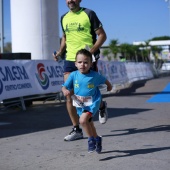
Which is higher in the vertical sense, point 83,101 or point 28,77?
point 83,101

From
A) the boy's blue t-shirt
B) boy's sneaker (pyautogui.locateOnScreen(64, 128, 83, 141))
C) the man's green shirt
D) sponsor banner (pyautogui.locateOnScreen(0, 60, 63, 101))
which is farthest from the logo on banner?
the boy's blue t-shirt

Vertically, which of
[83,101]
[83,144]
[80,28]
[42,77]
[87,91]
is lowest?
[83,144]

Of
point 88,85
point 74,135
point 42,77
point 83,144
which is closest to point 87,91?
point 88,85

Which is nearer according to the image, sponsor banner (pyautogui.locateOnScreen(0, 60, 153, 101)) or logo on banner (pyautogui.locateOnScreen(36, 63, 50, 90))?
sponsor banner (pyautogui.locateOnScreen(0, 60, 153, 101))

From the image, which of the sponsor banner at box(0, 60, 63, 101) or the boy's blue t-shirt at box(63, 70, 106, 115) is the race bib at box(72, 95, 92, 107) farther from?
the sponsor banner at box(0, 60, 63, 101)

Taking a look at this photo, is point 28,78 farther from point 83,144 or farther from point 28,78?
point 83,144

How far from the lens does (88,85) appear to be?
5336 mm

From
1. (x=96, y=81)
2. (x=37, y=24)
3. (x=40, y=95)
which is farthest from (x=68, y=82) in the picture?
(x=37, y=24)

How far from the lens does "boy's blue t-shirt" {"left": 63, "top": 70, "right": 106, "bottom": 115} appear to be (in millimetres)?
5336

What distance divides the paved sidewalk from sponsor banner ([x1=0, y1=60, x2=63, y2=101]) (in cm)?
116

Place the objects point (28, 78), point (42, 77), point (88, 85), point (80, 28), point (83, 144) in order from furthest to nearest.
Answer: point (42, 77) < point (28, 78) < point (80, 28) < point (83, 144) < point (88, 85)

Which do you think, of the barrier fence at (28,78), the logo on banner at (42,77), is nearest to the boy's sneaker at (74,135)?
the barrier fence at (28,78)

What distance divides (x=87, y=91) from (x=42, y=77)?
6.78 metres

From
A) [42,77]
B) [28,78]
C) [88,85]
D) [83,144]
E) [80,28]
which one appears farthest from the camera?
[42,77]
